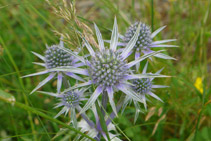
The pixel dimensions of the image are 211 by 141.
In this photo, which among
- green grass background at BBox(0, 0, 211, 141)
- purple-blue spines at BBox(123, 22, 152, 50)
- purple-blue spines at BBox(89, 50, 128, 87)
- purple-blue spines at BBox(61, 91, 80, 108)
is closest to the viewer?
purple-blue spines at BBox(89, 50, 128, 87)

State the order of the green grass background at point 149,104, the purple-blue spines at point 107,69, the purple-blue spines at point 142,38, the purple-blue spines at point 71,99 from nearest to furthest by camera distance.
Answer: the purple-blue spines at point 107,69 < the purple-blue spines at point 71,99 < the purple-blue spines at point 142,38 < the green grass background at point 149,104

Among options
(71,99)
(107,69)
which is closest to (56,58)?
(71,99)

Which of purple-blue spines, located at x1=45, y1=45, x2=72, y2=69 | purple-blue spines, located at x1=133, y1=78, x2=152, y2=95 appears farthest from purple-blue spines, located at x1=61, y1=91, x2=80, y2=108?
purple-blue spines, located at x1=133, y1=78, x2=152, y2=95

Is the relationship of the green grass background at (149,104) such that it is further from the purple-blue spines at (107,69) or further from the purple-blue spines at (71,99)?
the purple-blue spines at (107,69)

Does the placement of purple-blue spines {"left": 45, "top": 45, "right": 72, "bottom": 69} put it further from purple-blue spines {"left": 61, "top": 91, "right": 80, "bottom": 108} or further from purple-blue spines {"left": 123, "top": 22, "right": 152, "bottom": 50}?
purple-blue spines {"left": 123, "top": 22, "right": 152, "bottom": 50}

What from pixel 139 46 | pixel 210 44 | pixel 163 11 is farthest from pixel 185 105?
pixel 163 11

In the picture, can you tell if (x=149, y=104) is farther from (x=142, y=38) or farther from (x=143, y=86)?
(x=142, y=38)

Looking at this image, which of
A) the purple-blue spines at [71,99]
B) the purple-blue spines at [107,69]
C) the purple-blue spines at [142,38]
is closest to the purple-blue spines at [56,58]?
the purple-blue spines at [71,99]

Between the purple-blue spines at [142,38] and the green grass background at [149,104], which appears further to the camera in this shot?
the green grass background at [149,104]

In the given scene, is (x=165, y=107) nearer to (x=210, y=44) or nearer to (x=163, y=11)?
(x=210, y=44)
